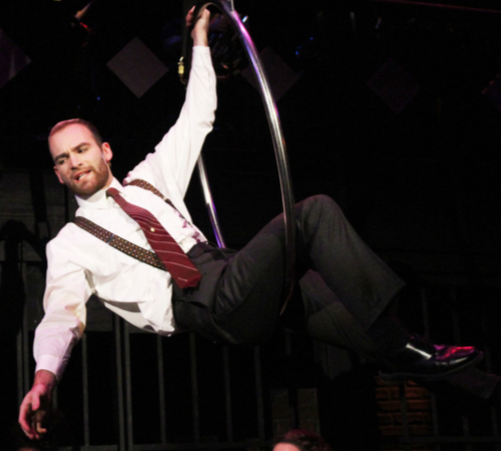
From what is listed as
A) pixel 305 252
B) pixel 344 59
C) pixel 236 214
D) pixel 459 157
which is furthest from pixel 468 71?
pixel 305 252

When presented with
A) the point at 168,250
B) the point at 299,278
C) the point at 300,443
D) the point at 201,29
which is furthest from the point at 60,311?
the point at 201,29

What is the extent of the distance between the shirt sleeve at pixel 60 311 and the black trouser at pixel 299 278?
0.35 m

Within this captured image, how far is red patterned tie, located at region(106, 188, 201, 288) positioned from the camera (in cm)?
254

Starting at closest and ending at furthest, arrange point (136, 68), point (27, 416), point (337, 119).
Answer: point (27, 416), point (136, 68), point (337, 119)

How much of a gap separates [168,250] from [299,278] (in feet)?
1.60

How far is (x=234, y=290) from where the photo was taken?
8.20ft

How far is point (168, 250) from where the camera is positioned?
2574mm

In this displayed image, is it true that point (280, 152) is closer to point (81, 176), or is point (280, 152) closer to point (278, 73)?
point (81, 176)

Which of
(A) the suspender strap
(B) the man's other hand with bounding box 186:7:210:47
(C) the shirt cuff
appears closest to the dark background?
(B) the man's other hand with bounding box 186:7:210:47

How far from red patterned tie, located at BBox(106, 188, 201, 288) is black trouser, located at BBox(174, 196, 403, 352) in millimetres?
67

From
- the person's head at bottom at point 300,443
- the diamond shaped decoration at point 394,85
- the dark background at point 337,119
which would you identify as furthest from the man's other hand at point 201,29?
the person's head at bottom at point 300,443

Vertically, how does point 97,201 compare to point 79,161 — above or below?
below

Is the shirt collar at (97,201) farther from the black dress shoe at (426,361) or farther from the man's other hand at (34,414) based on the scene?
the black dress shoe at (426,361)

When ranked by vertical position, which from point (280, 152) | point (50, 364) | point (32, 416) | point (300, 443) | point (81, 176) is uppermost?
point (81, 176)
